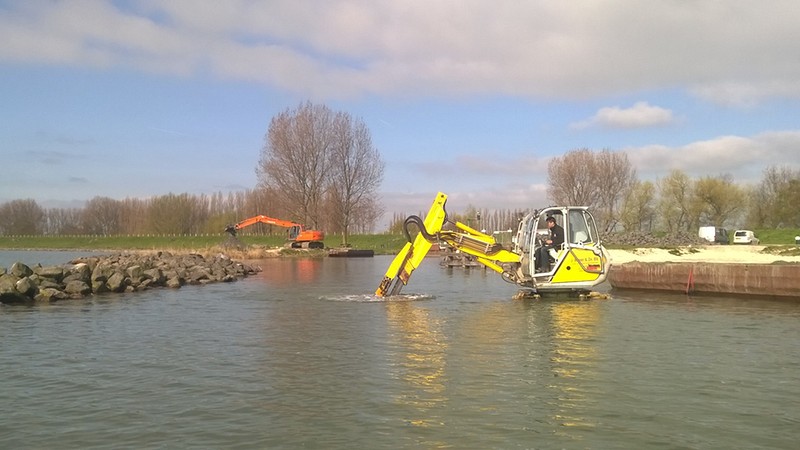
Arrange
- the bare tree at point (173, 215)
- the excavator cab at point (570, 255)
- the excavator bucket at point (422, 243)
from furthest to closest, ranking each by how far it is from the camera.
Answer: the bare tree at point (173, 215) < the excavator bucket at point (422, 243) < the excavator cab at point (570, 255)

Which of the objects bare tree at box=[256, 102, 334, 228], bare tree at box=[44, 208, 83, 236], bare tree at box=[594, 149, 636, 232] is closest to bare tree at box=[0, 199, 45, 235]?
bare tree at box=[44, 208, 83, 236]

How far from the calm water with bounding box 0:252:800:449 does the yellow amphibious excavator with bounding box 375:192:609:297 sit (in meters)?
1.95

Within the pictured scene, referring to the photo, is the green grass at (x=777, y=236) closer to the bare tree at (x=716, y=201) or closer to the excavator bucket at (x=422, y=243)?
the bare tree at (x=716, y=201)

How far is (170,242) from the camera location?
9131 cm

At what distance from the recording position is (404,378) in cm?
1022

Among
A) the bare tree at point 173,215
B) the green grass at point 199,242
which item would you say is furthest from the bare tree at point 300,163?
the bare tree at point 173,215

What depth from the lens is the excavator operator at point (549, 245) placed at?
805 inches

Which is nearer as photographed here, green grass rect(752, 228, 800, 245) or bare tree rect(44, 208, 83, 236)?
green grass rect(752, 228, 800, 245)

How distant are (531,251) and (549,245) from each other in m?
0.59

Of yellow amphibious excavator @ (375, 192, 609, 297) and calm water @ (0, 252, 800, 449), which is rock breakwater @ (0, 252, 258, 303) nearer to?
calm water @ (0, 252, 800, 449)

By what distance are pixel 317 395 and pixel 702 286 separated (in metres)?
18.9

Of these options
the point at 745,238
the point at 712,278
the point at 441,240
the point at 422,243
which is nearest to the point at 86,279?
the point at 422,243

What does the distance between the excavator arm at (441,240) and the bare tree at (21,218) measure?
135238mm

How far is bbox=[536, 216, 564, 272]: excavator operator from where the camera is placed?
67.1 ft
